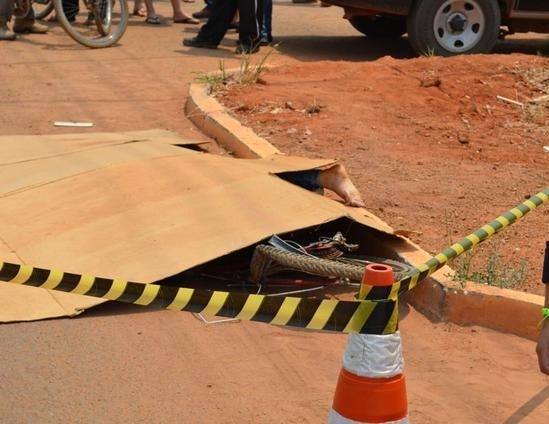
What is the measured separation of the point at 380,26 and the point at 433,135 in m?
5.75

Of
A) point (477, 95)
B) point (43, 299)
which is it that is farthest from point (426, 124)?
point (43, 299)

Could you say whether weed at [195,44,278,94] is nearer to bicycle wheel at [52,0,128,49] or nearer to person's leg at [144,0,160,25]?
bicycle wheel at [52,0,128,49]

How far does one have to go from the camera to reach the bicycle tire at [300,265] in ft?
16.0

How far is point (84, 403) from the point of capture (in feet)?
13.1

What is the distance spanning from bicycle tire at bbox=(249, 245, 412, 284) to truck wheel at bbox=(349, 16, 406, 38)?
28.0 feet

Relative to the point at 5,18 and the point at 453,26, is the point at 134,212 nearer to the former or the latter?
the point at 453,26

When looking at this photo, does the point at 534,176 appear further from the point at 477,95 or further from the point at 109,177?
the point at 109,177

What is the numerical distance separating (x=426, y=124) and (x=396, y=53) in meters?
4.56

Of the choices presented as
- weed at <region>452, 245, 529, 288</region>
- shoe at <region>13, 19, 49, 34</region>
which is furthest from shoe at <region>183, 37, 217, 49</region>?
weed at <region>452, 245, 529, 288</region>

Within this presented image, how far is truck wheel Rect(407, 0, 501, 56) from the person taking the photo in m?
10.9

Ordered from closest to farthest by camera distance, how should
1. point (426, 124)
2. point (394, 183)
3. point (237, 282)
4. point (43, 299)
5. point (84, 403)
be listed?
point (84, 403) < point (43, 299) < point (237, 282) < point (394, 183) < point (426, 124)

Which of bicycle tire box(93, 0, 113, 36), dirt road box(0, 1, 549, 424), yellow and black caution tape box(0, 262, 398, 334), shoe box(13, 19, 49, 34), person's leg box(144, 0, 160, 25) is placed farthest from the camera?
person's leg box(144, 0, 160, 25)

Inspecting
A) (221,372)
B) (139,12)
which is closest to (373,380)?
(221,372)

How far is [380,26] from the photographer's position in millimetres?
13359
